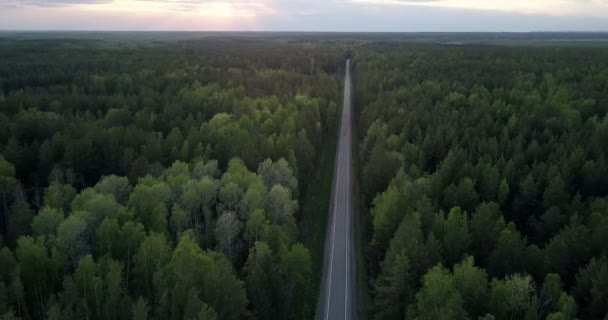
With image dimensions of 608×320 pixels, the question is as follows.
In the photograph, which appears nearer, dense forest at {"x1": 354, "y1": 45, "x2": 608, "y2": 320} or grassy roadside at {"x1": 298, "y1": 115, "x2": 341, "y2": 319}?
dense forest at {"x1": 354, "y1": 45, "x2": 608, "y2": 320}

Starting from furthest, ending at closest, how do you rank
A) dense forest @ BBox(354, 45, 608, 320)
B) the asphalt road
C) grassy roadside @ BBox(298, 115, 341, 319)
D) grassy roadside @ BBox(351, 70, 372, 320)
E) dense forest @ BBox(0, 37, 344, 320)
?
grassy roadside @ BBox(298, 115, 341, 319) → grassy roadside @ BBox(351, 70, 372, 320) → the asphalt road → dense forest @ BBox(0, 37, 344, 320) → dense forest @ BBox(354, 45, 608, 320)

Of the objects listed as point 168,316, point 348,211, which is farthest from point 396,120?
point 168,316

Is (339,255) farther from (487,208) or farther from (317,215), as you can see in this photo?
(487,208)

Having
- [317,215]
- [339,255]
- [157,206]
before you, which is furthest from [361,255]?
[157,206]

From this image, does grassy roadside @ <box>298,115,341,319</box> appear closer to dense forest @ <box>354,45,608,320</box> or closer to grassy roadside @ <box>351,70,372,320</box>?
grassy roadside @ <box>351,70,372,320</box>

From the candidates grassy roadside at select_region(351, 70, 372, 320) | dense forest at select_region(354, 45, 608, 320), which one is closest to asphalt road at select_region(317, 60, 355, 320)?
grassy roadside at select_region(351, 70, 372, 320)

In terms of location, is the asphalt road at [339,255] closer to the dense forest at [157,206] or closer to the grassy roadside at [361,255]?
the grassy roadside at [361,255]

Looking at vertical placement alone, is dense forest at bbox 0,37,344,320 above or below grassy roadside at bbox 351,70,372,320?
above
